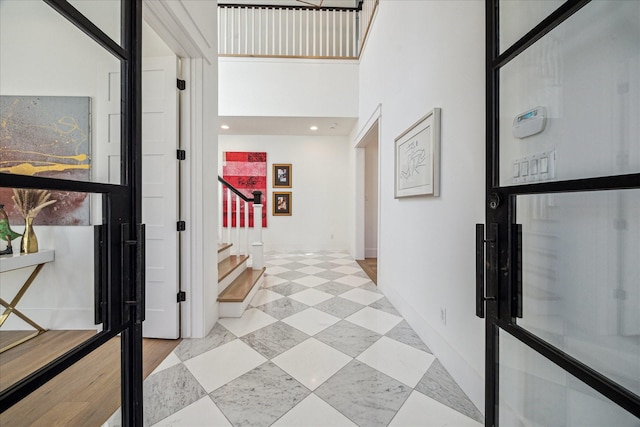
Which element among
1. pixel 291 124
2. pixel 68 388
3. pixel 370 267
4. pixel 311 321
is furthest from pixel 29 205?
pixel 291 124

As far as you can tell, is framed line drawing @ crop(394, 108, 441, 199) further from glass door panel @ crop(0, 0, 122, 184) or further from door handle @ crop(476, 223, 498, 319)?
glass door panel @ crop(0, 0, 122, 184)

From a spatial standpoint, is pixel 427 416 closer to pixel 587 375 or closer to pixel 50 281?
pixel 587 375

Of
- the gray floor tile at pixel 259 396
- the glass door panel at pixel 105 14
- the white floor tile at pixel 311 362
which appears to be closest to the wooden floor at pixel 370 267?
the white floor tile at pixel 311 362

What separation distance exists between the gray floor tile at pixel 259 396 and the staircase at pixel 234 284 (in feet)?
2.90

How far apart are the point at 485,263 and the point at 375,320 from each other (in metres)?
1.62

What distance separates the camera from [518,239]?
2.88 feet

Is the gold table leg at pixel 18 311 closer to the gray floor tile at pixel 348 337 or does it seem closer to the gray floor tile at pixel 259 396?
the gray floor tile at pixel 259 396

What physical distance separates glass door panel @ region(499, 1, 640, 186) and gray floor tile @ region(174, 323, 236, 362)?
211 cm

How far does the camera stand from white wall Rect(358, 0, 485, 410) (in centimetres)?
143

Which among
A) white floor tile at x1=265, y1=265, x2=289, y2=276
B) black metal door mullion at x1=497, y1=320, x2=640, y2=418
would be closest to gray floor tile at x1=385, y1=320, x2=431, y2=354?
black metal door mullion at x1=497, y1=320, x2=640, y2=418

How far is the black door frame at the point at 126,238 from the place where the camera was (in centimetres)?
83

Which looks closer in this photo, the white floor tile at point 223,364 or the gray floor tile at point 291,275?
the white floor tile at point 223,364

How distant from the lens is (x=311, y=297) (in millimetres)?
2982

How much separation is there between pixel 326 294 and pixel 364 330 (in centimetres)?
93
